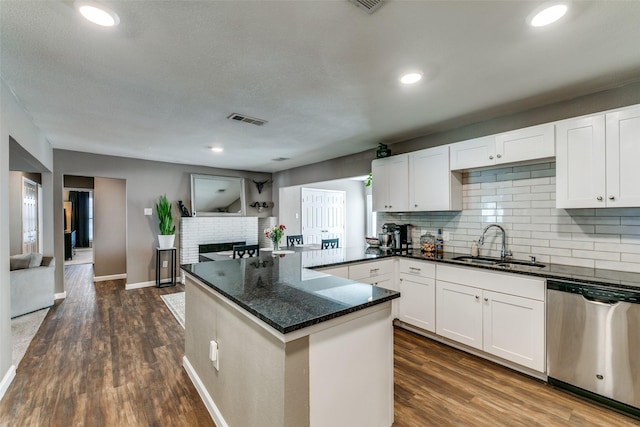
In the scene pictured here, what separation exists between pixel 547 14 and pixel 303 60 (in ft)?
4.53

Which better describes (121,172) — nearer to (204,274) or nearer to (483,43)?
(204,274)

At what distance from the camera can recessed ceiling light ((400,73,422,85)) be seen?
7.09 ft

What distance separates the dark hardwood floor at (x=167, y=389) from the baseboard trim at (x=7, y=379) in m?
0.04


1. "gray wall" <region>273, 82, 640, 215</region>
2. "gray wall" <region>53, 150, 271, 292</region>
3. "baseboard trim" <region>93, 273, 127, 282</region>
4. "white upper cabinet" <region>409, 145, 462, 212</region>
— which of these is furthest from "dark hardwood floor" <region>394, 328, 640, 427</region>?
"baseboard trim" <region>93, 273, 127, 282</region>

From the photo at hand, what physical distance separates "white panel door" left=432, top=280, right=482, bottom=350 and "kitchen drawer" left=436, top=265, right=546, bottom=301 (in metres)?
0.07

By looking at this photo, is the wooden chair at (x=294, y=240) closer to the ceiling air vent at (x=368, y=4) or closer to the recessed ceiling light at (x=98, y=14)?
the recessed ceiling light at (x=98, y=14)

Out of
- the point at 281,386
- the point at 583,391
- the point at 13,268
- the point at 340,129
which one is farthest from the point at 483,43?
the point at 13,268

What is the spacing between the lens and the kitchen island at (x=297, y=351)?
1.26 metres

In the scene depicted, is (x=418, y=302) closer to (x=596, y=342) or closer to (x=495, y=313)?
(x=495, y=313)

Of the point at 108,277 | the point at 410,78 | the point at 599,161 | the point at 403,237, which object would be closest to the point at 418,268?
the point at 403,237

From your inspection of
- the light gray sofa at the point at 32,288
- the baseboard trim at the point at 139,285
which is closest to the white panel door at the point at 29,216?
the light gray sofa at the point at 32,288

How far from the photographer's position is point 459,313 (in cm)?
286

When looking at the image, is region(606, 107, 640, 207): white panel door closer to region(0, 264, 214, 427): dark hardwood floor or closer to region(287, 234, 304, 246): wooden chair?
region(0, 264, 214, 427): dark hardwood floor

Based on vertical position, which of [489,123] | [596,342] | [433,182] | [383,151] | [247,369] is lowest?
[596,342]
